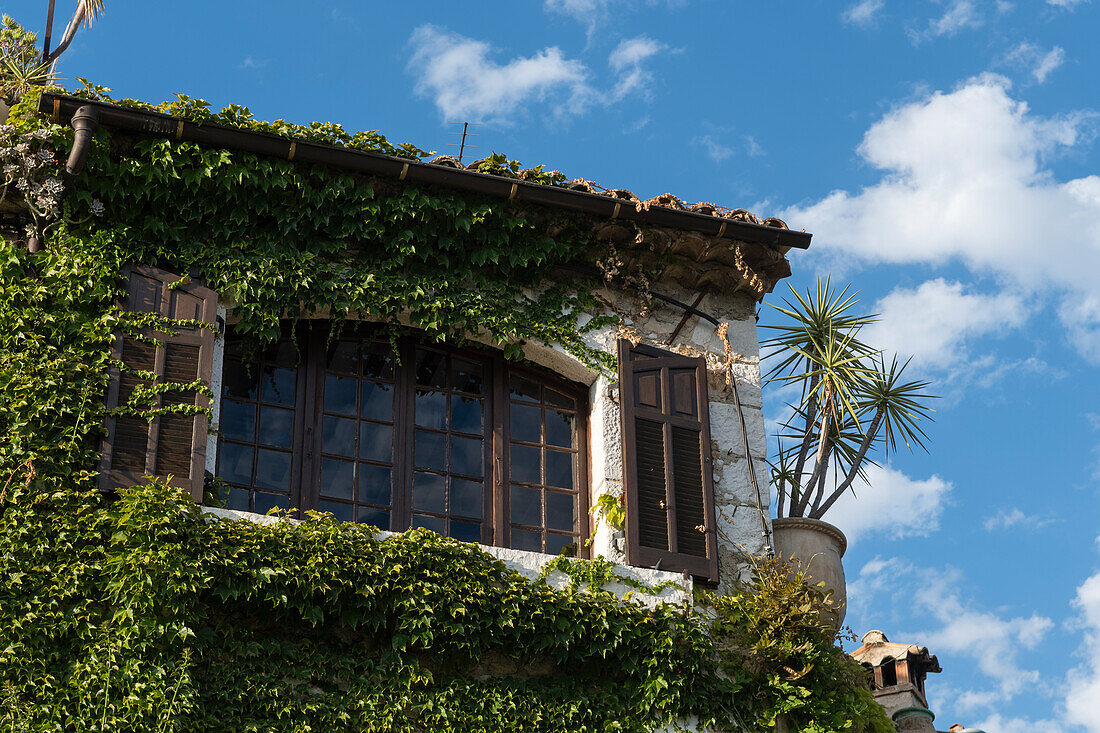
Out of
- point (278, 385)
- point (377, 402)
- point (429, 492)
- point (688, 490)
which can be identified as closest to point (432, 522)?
point (429, 492)

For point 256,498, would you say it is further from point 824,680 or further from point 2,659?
point 824,680

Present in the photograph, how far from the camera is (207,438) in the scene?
8.88m

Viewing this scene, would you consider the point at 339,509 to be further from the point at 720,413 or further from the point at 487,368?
the point at 720,413

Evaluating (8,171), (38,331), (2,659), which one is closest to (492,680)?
(2,659)

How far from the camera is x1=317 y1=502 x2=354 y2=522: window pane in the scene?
942 cm

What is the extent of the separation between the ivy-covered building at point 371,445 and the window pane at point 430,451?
0.9 inches

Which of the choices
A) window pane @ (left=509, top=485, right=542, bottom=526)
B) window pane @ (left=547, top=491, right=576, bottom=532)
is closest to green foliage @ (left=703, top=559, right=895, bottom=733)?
window pane @ (left=547, top=491, right=576, bottom=532)

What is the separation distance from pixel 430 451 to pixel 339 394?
74cm

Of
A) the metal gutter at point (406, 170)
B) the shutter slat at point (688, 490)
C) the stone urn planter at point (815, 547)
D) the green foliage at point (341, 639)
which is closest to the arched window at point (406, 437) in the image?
the shutter slat at point (688, 490)

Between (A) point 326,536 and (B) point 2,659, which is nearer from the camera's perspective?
Result: (B) point 2,659

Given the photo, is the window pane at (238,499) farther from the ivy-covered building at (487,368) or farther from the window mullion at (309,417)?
the window mullion at (309,417)

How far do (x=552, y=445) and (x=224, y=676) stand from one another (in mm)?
3150

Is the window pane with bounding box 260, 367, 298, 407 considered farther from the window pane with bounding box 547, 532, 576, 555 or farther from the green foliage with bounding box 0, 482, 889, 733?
the window pane with bounding box 547, 532, 576, 555

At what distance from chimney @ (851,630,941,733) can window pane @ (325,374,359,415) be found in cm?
467
